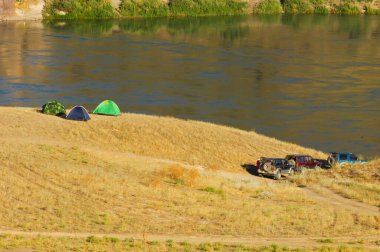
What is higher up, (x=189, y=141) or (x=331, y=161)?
(x=189, y=141)

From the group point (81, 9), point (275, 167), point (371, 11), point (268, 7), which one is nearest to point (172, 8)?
point (81, 9)

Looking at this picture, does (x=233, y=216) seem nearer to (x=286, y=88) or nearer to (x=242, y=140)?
(x=242, y=140)

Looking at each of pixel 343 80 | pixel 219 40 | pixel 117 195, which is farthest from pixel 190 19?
pixel 117 195

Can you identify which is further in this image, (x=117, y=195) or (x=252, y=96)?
(x=252, y=96)

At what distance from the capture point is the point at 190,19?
116125mm

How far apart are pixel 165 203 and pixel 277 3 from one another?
9361 cm

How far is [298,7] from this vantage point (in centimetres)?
12331

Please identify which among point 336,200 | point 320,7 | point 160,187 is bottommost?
point 336,200

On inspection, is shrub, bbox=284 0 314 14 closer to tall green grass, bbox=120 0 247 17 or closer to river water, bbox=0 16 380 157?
tall green grass, bbox=120 0 247 17

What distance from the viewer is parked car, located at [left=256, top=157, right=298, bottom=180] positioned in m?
40.9

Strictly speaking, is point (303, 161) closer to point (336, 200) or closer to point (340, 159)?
point (340, 159)

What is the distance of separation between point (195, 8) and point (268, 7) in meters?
10.6

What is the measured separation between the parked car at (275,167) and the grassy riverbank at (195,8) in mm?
74509

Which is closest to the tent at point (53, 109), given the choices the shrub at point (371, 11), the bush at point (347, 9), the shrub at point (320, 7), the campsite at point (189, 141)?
the campsite at point (189, 141)
